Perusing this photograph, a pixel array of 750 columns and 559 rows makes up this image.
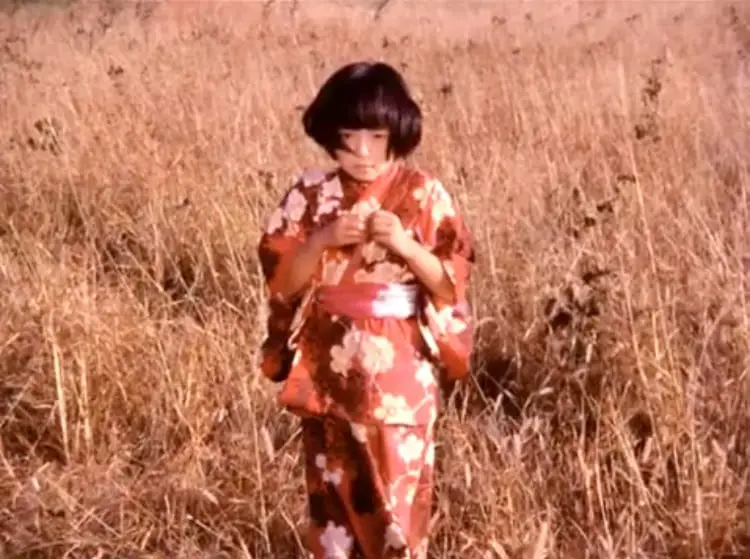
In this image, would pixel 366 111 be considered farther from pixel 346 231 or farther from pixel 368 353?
pixel 368 353

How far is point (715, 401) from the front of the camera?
256 cm

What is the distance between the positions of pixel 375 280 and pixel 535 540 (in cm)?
63

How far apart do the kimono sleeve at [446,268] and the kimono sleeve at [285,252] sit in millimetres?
179

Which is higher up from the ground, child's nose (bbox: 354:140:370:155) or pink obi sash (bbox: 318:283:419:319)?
child's nose (bbox: 354:140:370:155)

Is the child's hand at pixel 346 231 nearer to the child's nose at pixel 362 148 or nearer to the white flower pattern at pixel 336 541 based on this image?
the child's nose at pixel 362 148

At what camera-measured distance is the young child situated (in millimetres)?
1851

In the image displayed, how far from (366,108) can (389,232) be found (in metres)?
0.19

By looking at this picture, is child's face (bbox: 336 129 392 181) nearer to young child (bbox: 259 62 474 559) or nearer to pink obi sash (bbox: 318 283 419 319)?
young child (bbox: 259 62 474 559)

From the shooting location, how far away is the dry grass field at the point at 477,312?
→ 242cm

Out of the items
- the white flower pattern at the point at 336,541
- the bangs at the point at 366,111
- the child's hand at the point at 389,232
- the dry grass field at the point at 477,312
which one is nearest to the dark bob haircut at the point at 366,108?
the bangs at the point at 366,111

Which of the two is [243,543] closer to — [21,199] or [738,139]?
[21,199]

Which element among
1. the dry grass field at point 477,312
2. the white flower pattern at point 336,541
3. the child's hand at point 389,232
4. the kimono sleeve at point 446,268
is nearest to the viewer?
the child's hand at point 389,232

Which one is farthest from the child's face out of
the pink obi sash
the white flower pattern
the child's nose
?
the white flower pattern

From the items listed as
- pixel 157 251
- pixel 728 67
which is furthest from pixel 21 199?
pixel 728 67
